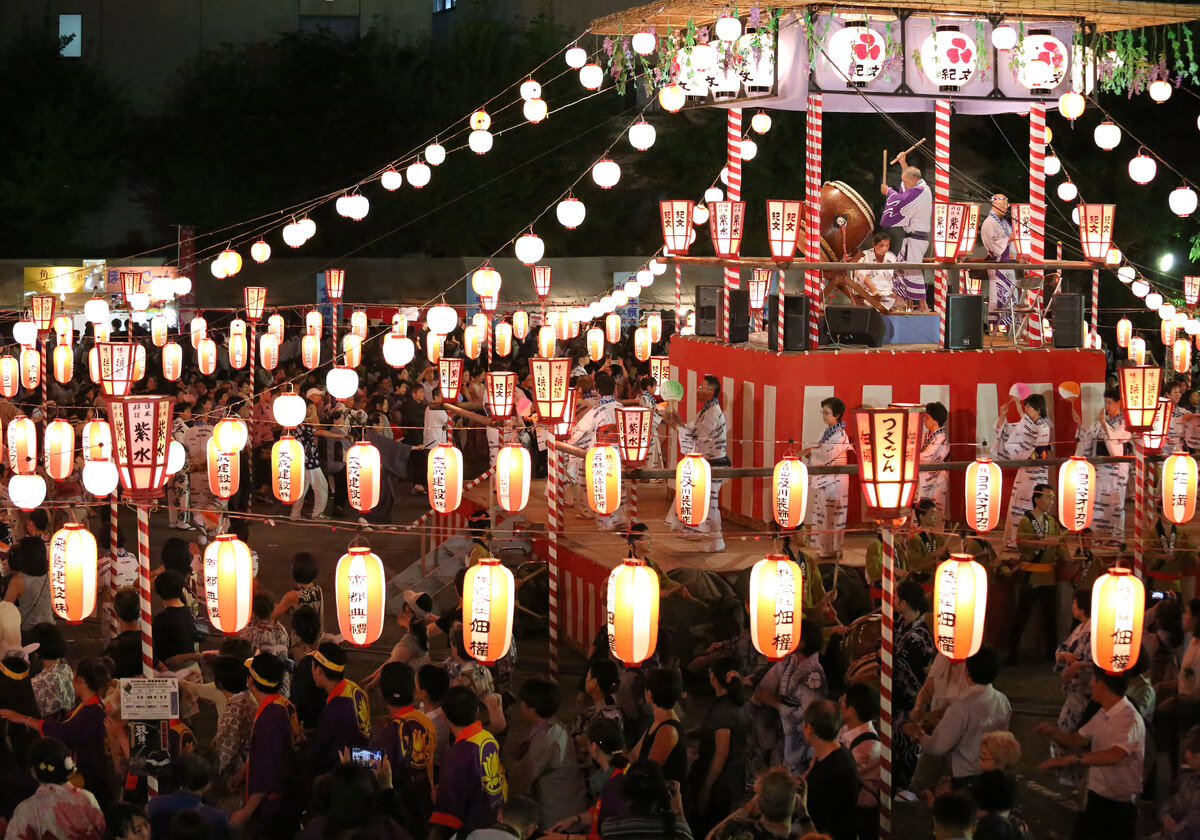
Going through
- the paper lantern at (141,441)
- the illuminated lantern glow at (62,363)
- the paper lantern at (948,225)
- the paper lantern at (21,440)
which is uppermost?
the paper lantern at (948,225)

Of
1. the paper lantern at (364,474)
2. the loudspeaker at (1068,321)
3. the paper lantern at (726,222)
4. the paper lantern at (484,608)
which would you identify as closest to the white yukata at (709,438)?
the paper lantern at (726,222)

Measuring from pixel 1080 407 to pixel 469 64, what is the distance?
23.4 m

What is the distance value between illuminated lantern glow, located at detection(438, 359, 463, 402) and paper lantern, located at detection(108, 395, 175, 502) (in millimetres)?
7628

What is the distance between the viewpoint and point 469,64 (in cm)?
3569

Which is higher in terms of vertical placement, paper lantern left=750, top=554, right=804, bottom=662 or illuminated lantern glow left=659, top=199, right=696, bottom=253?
illuminated lantern glow left=659, top=199, right=696, bottom=253

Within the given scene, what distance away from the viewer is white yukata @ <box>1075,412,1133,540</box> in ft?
45.2

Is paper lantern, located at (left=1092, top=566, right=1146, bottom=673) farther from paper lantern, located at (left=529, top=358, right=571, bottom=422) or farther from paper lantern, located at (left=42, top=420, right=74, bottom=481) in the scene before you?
paper lantern, located at (left=42, top=420, right=74, bottom=481)

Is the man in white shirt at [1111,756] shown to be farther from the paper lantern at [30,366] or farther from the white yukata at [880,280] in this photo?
the paper lantern at [30,366]

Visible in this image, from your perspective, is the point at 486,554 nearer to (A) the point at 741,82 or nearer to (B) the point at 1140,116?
(A) the point at 741,82

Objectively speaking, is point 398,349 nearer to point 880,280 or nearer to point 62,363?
point 62,363

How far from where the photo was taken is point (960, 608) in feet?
28.4

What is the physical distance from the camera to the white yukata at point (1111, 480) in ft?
45.2

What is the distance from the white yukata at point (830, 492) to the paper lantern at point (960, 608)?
4.45m

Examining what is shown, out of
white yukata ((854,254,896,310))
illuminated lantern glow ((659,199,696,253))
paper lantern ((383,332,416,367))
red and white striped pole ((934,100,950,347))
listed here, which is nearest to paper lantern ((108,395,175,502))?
illuminated lantern glow ((659,199,696,253))
